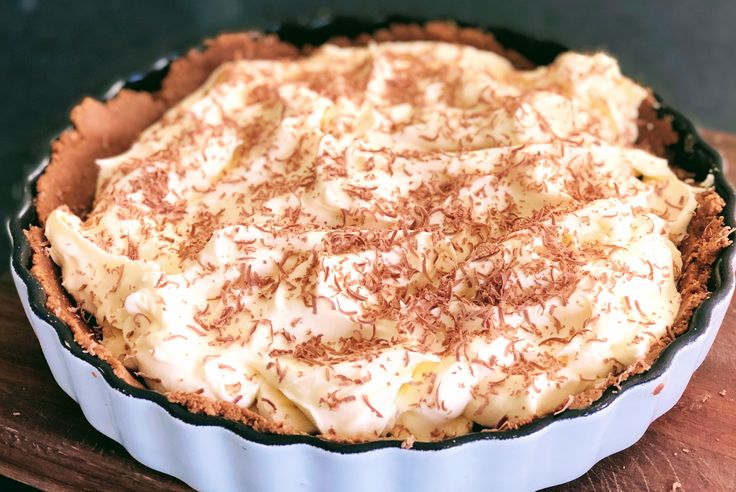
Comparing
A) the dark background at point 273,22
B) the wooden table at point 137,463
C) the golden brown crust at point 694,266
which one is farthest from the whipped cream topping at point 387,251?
the dark background at point 273,22

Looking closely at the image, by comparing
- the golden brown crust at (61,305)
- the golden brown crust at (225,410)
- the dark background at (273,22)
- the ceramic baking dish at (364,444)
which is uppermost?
the golden brown crust at (61,305)

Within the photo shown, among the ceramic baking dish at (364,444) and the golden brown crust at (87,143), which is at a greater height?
the golden brown crust at (87,143)

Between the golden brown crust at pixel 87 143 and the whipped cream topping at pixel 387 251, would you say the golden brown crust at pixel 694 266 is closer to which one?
the whipped cream topping at pixel 387 251

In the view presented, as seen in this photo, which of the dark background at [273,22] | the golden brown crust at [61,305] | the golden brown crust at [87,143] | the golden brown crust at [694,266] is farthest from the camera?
the dark background at [273,22]

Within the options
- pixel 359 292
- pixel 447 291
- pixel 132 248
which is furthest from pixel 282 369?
pixel 132 248

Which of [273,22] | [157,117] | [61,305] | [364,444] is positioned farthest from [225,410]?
[273,22]

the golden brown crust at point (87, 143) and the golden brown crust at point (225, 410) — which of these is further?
the golden brown crust at point (87, 143)

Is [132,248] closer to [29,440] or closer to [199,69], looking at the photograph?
[29,440]

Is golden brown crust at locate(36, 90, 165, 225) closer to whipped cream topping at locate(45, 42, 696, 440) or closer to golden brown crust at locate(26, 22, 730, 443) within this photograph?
golden brown crust at locate(26, 22, 730, 443)
